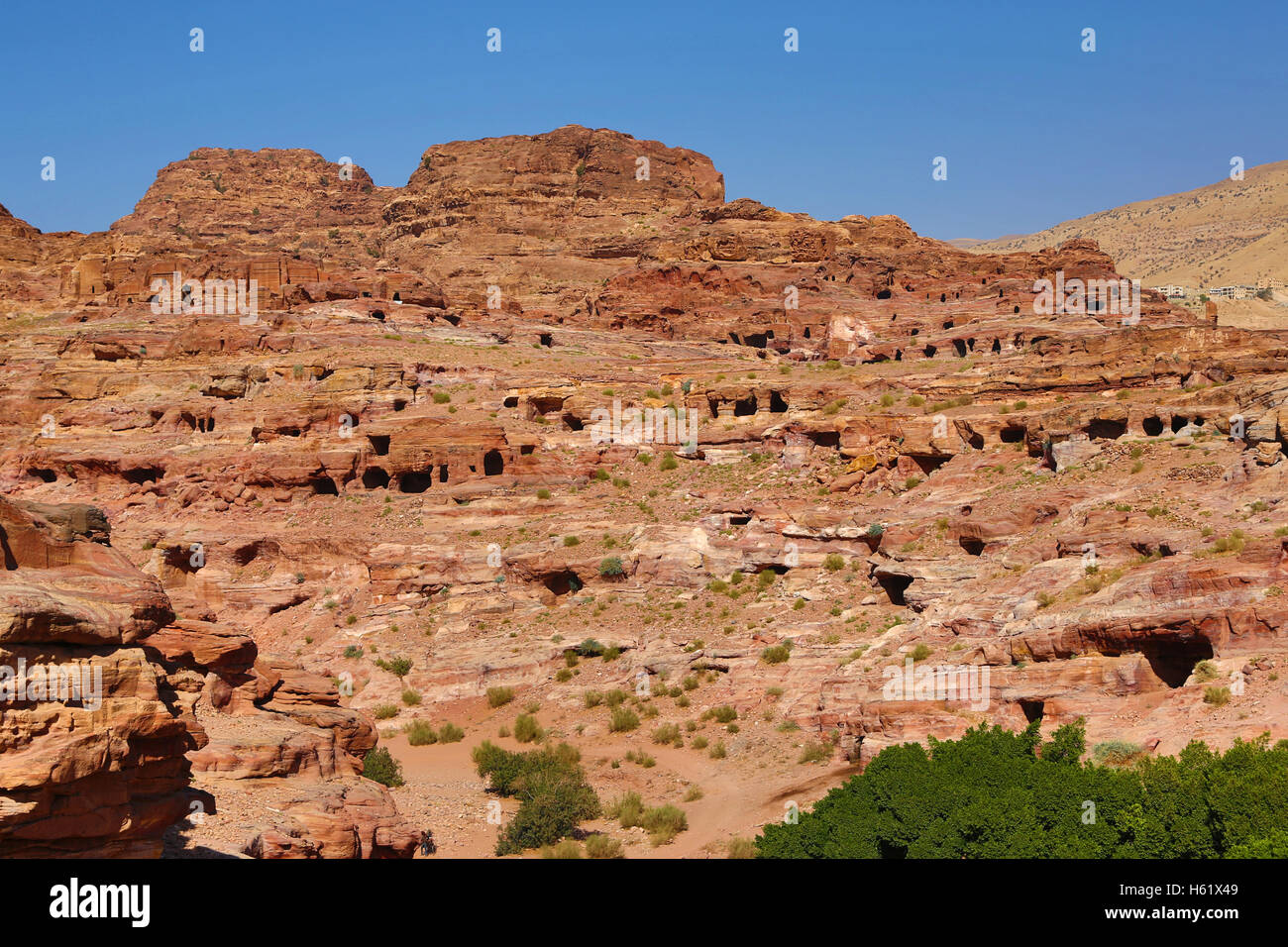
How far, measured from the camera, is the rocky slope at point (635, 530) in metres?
17.7

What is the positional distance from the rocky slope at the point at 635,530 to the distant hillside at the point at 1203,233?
79.0 metres

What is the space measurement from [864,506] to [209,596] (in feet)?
63.2

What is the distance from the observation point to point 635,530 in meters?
31.2

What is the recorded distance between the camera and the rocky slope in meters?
17.7

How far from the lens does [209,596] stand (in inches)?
1196

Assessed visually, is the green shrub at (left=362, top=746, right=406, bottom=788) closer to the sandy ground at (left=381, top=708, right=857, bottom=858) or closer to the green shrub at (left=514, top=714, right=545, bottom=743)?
the sandy ground at (left=381, top=708, right=857, bottom=858)

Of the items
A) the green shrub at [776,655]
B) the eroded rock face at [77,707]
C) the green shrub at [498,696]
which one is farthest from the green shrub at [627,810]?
the eroded rock face at [77,707]

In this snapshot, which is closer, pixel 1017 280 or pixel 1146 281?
pixel 1017 280

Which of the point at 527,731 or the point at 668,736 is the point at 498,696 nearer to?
the point at 527,731

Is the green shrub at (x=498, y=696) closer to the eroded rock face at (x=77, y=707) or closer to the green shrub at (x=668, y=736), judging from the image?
the green shrub at (x=668, y=736)

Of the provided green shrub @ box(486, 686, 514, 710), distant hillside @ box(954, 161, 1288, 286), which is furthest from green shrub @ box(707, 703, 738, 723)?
distant hillside @ box(954, 161, 1288, 286)

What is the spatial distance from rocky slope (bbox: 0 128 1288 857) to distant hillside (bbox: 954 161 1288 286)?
79035 mm
